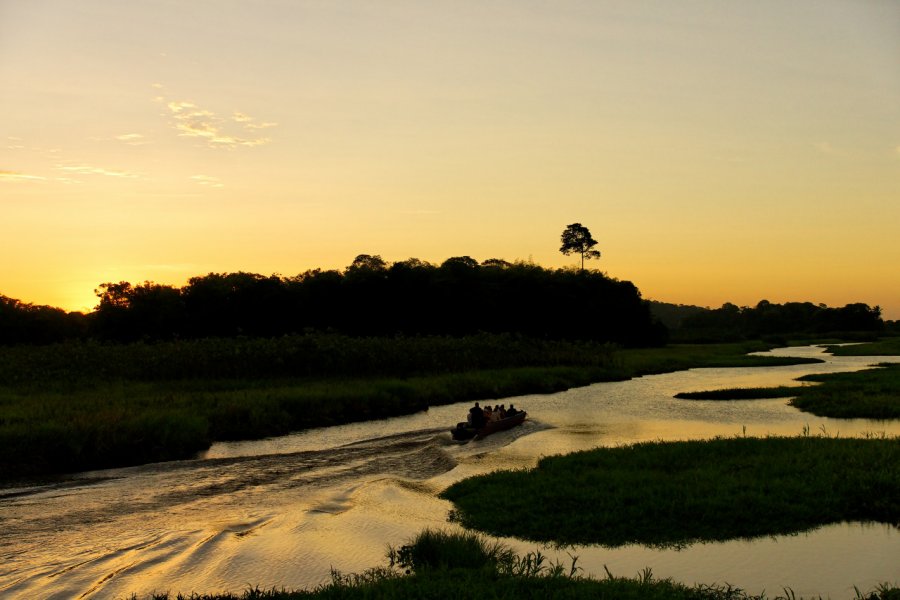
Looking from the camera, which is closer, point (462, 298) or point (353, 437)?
point (353, 437)

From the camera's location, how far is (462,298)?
113938 mm

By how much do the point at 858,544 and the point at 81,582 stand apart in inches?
648

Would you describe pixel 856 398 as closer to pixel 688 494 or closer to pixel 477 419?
pixel 477 419

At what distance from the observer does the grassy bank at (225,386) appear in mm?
27594

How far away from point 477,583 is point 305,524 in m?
7.81

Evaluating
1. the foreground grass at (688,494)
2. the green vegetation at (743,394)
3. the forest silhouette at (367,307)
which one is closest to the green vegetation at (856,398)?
the green vegetation at (743,394)

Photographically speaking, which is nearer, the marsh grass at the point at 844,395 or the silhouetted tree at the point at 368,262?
the marsh grass at the point at 844,395

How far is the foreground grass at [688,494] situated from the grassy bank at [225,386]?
14.5m

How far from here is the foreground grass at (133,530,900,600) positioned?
38.9ft

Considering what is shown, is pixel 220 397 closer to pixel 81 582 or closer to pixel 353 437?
pixel 353 437

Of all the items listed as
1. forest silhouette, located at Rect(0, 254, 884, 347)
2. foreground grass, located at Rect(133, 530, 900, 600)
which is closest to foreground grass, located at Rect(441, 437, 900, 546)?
foreground grass, located at Rect(133, 530, 900, 600)

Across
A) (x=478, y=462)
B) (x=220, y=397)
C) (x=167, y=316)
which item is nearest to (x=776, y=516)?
(x=478, y=462)

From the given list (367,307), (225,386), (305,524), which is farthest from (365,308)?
(305,524)

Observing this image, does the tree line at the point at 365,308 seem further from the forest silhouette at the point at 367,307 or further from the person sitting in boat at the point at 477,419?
the person sitting in boat at the point at 477,419
